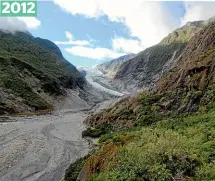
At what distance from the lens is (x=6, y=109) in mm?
114625

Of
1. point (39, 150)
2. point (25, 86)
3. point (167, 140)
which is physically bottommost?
point (39, 150)

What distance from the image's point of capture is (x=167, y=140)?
26859 mm

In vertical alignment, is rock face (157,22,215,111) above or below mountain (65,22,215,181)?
above

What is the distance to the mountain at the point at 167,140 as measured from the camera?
2383 centimetres

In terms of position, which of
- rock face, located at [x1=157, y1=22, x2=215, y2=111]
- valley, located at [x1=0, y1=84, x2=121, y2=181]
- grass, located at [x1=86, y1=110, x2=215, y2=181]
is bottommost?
valley, located at [x1=0, y1=84, x2=121, y2=181]

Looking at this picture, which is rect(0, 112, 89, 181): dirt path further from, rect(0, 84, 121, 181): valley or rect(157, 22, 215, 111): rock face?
rect(157, 22, 215, 111): rock face

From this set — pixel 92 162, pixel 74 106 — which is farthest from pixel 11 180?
pixel 74 106

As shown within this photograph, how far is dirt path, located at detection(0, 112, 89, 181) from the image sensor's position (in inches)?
1708

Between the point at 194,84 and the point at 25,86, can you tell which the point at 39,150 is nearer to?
the point at 194,84

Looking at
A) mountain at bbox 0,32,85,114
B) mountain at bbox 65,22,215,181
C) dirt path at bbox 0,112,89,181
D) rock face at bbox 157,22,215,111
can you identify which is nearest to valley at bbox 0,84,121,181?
dirt path at bbox 0,112,89,181

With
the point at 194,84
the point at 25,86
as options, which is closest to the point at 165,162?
the point at 194,84

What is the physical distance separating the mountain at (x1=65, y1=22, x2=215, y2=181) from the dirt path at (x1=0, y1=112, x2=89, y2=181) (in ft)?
15.6

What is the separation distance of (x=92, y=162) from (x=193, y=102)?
2944cm

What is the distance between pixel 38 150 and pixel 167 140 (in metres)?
33.9
